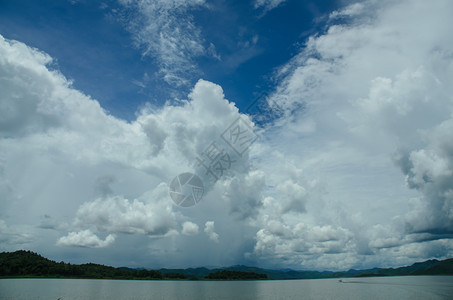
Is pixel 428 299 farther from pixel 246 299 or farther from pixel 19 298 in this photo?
pixel 19 298

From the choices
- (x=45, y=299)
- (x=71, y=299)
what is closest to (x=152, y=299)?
(x=71, y=299)

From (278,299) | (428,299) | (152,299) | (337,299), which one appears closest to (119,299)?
(152,299)

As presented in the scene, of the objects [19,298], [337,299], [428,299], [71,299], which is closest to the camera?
[19,298]

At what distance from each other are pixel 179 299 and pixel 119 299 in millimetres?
26084

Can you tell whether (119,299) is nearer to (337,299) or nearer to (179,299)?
(179,299)

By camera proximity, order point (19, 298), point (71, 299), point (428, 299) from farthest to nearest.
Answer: point (428, 299) < point (71, 299) < point (19, 298)

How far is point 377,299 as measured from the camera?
121000mm

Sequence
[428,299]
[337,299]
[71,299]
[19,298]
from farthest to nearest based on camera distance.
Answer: [337,299], [428,299], [71,299], [19,298]

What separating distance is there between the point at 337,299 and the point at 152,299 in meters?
86.3

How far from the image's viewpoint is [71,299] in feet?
357

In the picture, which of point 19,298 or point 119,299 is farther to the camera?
point 119,299

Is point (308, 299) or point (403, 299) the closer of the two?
point (403, 299)

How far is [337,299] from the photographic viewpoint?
127 m

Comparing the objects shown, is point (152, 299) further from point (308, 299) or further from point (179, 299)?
point (308, 299)
